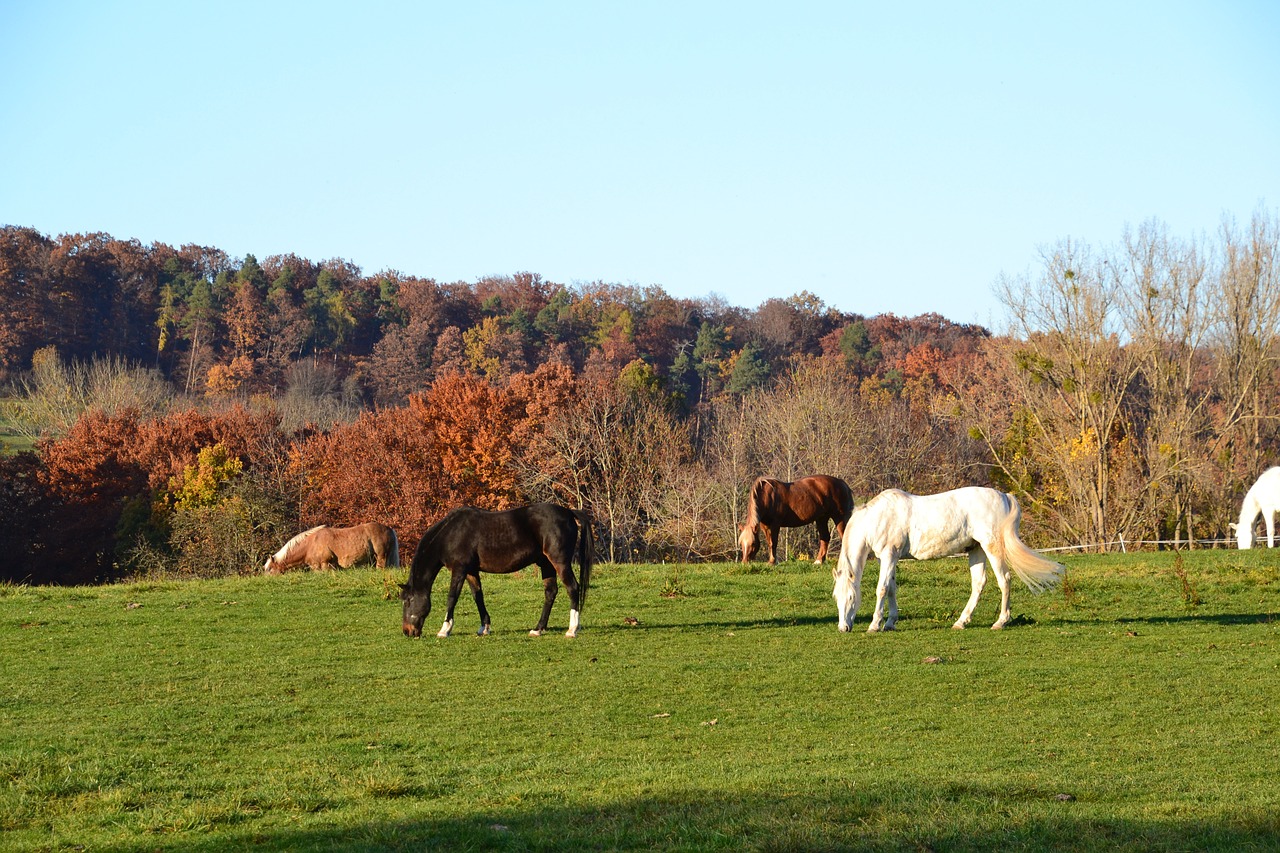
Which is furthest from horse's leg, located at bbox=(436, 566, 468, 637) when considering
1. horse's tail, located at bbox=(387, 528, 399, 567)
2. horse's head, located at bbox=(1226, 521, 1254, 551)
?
horse's head, located at bbox=(1226, 521, 1254, 551)

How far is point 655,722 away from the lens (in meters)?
10.4

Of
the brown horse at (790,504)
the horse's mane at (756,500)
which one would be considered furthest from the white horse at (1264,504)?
the horse's mane at (756,500)

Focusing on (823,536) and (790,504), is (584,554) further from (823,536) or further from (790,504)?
(823,536)

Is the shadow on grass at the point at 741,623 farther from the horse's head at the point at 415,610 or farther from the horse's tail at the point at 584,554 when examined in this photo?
the horse's head at the point at 415,610

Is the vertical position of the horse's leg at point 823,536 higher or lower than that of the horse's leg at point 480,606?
higher

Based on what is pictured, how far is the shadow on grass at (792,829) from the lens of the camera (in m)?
6.19

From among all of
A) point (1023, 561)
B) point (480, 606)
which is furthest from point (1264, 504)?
point (480, 606)

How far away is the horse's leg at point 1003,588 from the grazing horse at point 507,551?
16.5ft

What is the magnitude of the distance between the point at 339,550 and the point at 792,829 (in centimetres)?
2199

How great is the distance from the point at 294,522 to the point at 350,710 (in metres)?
43.1

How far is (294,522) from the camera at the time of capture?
5209cm

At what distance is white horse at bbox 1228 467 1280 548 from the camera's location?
26.8 m

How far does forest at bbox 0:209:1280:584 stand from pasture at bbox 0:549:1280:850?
18.4 metres

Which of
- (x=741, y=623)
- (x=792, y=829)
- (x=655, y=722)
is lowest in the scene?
(x=655, y=722)
